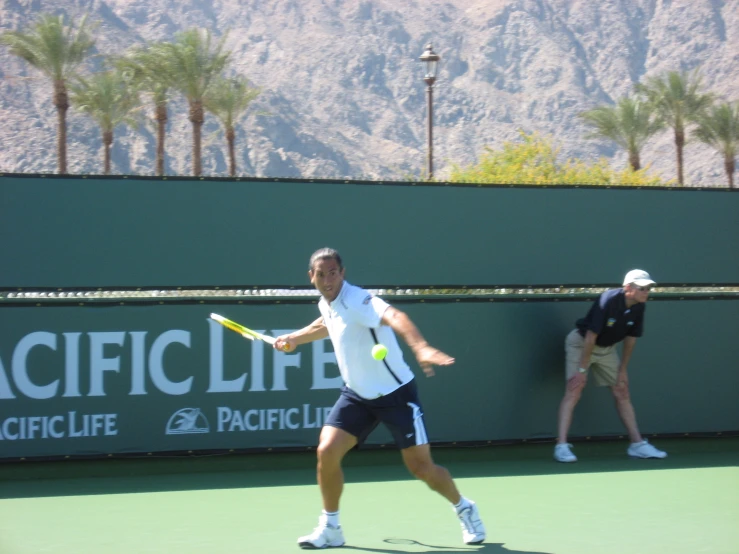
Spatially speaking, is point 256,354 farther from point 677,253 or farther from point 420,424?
point 677,253

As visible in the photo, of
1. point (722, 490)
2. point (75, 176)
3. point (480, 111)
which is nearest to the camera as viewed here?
point (722, 490)

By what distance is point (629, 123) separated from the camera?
32.4 metres

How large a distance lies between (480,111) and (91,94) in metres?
37.8

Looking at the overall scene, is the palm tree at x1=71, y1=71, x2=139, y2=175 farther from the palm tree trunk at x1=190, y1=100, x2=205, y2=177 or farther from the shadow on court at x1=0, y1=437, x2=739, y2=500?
the shadow on court at x1=0, y1=437, x2=739, y2=500

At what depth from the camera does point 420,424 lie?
233 inches

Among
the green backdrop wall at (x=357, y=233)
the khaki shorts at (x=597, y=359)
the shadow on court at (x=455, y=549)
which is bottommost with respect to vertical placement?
the shadow on court at (x=455, y=549)

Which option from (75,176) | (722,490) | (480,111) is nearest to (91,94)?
(75,176)

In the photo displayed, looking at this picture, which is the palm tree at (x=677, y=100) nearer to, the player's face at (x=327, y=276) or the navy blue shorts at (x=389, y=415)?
the navy blue shorts at (x=389, y=415)

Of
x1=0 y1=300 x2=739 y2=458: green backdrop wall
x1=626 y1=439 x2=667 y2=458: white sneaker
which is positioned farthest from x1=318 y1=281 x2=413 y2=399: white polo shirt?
x1=626 y1=439 x2=667 y2=458: white sneaker

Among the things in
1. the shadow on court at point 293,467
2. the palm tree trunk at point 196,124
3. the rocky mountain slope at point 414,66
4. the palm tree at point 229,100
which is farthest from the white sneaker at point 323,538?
the rocky mountain slope at point 414,66

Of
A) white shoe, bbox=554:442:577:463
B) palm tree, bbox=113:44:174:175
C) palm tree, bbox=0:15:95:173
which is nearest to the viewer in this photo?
white shoe, bbox=554:442:577:463

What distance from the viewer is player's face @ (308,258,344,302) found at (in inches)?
227

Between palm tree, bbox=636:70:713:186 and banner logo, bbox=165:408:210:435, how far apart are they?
26231mm

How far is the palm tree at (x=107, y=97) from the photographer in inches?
1159
